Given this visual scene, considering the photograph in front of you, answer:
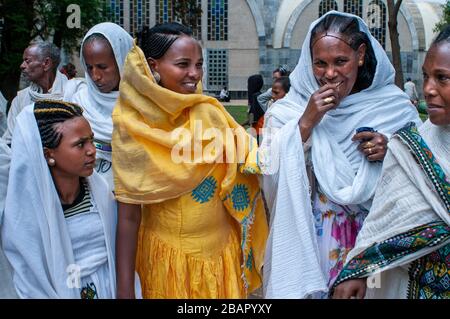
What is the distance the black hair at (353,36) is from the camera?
8.09 feet

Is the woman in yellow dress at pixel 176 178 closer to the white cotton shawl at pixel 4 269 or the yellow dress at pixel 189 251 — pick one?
the yellow dress at pixel 189 251

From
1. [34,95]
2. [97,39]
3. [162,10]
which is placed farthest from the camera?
[162,10]

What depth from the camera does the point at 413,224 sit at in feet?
6.51

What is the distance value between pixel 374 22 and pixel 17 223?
32.5m

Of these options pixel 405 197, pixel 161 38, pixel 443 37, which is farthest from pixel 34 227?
pixel 443 37

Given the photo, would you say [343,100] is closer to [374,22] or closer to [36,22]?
[36,22]

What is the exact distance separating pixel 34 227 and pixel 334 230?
45.1 inches

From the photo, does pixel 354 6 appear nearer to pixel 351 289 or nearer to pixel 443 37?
pixel 443 37

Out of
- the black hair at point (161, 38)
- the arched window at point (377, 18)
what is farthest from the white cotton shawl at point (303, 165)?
the arched window at point (377, 18)

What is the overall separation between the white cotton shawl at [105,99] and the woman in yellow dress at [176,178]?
28.1 inches

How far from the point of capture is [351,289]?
201 centimetres

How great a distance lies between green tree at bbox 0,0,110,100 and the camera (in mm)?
13242
